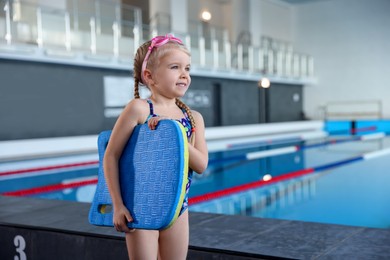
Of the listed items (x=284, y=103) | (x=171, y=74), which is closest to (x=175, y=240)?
(x=171, y=74)

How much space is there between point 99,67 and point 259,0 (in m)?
11.2

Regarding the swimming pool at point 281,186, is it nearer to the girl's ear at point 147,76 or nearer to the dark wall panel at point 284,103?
the girl's ear at point 147,76

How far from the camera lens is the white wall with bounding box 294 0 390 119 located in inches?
859

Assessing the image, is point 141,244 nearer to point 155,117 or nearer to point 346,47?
point 155,117

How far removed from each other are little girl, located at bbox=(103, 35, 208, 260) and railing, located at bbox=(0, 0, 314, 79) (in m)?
9.00

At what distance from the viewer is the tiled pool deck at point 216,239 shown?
217 centimetres

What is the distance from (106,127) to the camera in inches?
521

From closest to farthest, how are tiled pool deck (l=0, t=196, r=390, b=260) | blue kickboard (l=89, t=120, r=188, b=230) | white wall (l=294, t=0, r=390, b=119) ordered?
blue kickboard (l=89, t=120, r=188, b=230) → tiled pool deck (l=0, t=196, r=390, b=260) → white wall (l=294, t=0, r=390, b=119)

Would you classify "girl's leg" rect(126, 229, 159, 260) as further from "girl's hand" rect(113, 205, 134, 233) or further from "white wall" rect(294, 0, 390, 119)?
"white wall" rect(294, 0, 390, 119)

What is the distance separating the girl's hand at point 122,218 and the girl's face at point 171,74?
41 centimetres

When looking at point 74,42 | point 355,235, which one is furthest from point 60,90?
point 355,235

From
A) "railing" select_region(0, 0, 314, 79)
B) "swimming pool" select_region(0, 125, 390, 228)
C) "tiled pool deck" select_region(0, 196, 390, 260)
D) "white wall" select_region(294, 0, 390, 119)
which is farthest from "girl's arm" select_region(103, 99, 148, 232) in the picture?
"white wall" select_region(294, 0, 390, 119)

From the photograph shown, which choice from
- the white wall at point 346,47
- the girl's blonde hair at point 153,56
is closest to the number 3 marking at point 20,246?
the girl's blonde hair at point 153,56

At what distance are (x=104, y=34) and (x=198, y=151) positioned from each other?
11048 mm
